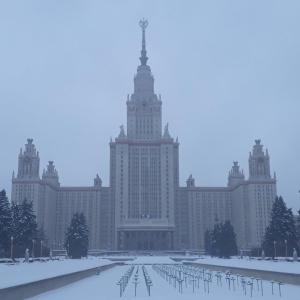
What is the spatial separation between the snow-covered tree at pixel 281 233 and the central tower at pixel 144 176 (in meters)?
65.2

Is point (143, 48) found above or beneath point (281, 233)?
above

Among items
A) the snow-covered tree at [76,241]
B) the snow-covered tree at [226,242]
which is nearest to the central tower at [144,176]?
the snow-covered tree at [226,242]

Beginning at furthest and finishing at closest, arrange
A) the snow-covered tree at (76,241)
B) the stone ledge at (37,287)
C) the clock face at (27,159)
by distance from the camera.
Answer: the clock face at (27,159)
the snow-covered tree at (76,241)
the stone ledge at (37,287)

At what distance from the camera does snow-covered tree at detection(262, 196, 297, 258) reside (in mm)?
65550

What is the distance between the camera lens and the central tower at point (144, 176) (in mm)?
130875

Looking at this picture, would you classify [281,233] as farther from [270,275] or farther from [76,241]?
[270,275]

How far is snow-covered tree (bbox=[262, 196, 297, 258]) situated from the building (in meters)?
64.4

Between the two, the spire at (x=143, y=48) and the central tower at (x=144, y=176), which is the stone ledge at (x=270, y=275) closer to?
the central tower at (x=144, y=176)

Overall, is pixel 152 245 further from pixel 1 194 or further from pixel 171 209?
pixel 1 194

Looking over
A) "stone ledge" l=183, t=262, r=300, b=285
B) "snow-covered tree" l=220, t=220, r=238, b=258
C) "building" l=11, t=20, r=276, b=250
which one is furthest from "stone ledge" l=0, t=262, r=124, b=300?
"building" l=11, t=20, r=276, b=250

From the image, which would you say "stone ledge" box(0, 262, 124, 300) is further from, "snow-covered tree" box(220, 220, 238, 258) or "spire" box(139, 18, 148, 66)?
"spire" box(139, 18, 148, 66)

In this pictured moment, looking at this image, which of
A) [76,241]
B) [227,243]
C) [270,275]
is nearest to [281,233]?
[227,243]

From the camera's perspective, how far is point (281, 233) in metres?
66.1

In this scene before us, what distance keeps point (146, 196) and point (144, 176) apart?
5.99 metres
